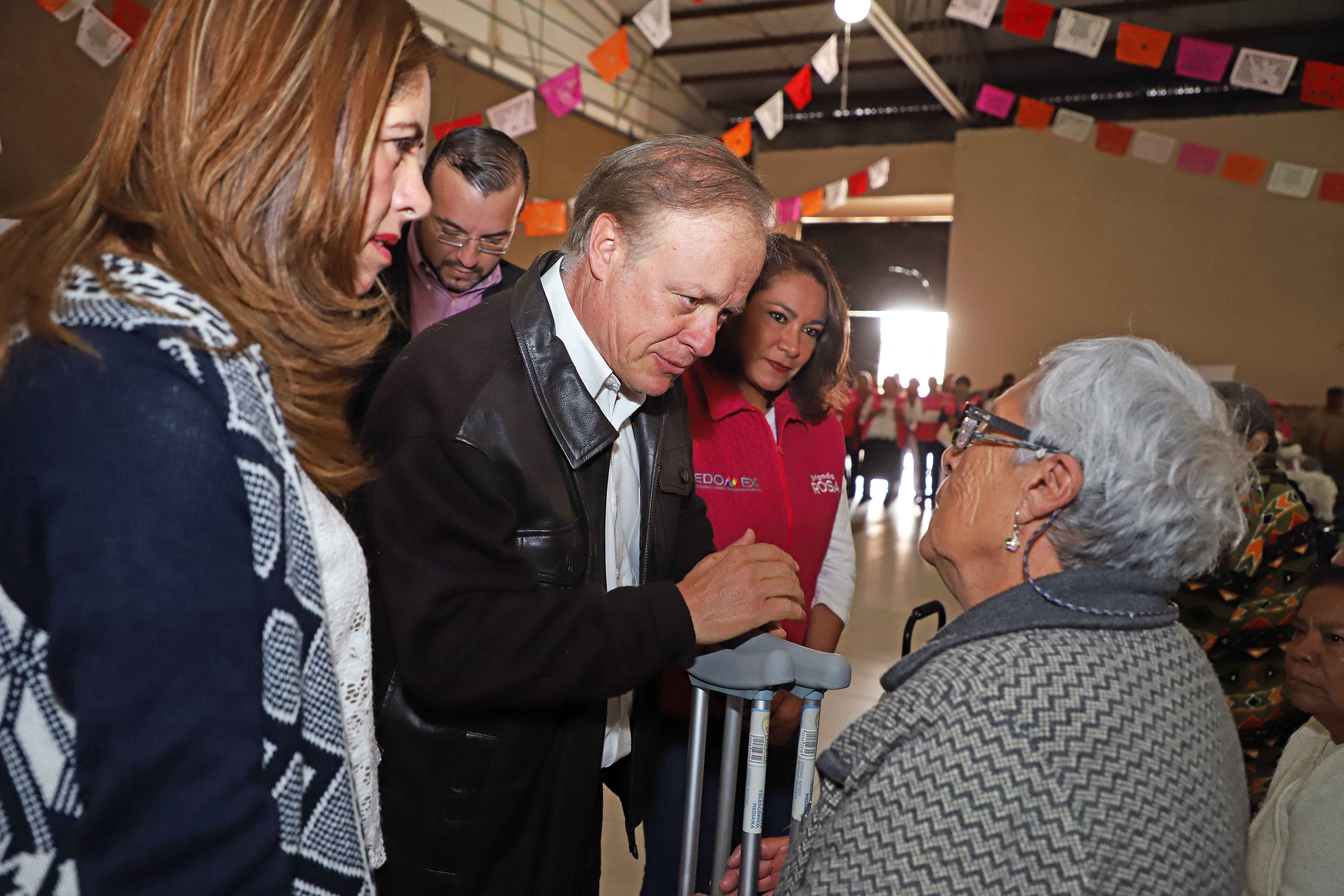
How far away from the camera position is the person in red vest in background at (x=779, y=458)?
5.61ft

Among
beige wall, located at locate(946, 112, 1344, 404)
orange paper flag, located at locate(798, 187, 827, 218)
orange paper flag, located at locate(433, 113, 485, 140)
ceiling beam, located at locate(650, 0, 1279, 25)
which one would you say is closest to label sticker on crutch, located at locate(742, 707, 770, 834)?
orange paper flag, located at locate(433, 113, 485, 140)

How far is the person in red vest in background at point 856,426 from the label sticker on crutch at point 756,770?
7.96 m

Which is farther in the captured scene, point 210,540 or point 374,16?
point 374,16

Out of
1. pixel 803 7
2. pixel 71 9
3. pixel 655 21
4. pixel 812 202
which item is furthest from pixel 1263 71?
pixel 71 9

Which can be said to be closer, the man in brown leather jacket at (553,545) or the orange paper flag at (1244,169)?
the man in brown leather jacket at (553,545)

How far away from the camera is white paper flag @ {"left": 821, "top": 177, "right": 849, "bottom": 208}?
1125 centimetres

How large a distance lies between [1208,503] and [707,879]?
3.85 feet

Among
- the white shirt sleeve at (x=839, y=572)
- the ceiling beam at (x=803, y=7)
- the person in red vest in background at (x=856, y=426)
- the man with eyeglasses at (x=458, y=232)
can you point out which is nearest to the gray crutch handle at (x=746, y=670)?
the white shirt sleeve at (x=839, y=572)

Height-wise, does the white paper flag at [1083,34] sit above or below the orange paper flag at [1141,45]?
above

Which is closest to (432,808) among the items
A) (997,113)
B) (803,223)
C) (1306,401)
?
(997,113)

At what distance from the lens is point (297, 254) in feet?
2.47

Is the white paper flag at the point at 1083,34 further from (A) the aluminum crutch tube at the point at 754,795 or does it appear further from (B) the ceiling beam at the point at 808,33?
(A) the aluminum crutch tube at the point at 754,795

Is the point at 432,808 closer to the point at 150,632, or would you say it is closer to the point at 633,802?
the point at 633,802

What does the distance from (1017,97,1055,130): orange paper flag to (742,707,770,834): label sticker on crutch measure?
757 cm
